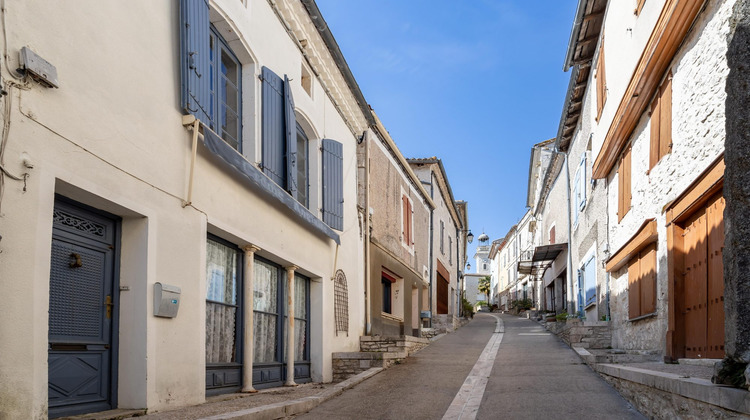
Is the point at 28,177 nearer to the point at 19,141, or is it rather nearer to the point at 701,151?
the point at 19,141

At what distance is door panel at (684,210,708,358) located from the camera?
786cm

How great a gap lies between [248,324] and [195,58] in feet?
11.1

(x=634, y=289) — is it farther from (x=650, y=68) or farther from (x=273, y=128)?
(x=273, y=128)

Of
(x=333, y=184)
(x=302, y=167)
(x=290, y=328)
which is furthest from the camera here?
(x=333, y=184)

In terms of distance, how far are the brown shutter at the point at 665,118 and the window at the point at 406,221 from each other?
28.9 feet

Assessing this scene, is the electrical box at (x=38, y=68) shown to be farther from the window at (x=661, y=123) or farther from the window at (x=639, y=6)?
the window at (x=639, y=6)

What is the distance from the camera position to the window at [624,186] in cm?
1220

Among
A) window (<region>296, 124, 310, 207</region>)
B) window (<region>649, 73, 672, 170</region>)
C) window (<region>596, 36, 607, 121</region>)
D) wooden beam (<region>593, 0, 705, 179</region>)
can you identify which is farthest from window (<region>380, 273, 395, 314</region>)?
window (<region>649, 73, 672, 170</region>)

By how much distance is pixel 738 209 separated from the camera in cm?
416

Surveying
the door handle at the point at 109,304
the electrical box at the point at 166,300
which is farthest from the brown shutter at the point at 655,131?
the door handle at the point at 109,304

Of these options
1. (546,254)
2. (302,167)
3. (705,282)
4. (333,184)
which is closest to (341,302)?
(333,184)

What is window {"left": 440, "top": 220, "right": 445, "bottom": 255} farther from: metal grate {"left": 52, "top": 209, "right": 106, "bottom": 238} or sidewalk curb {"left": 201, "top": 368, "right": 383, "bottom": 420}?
metal grate {"left": 52, "top": 209, "right": 106, "bottom": 238}

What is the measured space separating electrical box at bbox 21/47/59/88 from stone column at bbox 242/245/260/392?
402cm

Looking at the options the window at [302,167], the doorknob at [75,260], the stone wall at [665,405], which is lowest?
the stone wall at [665,405]
